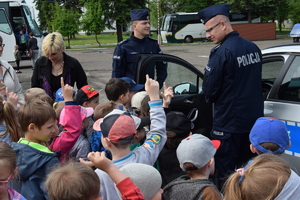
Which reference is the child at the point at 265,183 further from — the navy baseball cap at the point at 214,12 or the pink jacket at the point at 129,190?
the navy baseball cap at the point at 214,12

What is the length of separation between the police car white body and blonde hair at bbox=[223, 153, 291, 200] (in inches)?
71.8

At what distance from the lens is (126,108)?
399 centimetres

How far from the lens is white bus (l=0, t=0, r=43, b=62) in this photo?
18.6 m

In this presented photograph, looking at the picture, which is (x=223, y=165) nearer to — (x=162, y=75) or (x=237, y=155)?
(x=237, y=155)

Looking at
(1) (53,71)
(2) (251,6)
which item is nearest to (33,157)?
(1) (53,71)

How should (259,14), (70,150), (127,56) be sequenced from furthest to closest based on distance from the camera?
(259,14) < (127,56) < (70,150)

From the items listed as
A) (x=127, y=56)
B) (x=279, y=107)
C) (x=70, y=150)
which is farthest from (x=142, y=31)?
(x=70, y=150)

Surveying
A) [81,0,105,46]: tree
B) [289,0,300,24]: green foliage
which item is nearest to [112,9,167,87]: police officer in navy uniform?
[81,0,105,46]: tree

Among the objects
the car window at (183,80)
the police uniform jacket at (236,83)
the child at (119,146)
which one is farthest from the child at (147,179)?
the car window at (183,80)

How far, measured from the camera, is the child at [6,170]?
215cm

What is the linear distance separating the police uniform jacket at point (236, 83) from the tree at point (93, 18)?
3356 centimetres

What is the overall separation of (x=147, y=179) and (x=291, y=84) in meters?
2.56

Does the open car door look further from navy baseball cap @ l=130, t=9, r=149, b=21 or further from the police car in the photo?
navy baseball cap @ l=130, t=9, r=149, b=21

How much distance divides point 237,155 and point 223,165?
0.17 metres
